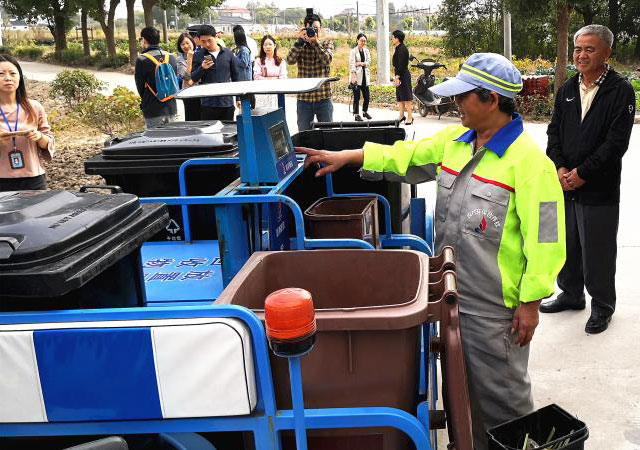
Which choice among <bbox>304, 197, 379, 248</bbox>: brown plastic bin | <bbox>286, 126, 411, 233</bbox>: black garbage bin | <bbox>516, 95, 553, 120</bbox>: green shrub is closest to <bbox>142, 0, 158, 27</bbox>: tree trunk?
<bbox>516, 95, 553, 120</bbox>: green shrub

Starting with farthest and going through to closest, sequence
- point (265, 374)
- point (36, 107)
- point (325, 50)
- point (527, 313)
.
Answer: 1. point (325, 50)
2. point (36, 107)
3. point (527, 313)
4. point (265, 374)

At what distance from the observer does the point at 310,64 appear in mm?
9797

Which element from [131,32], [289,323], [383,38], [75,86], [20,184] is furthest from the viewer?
[131,32]

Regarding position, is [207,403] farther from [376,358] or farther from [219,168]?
[219,168]

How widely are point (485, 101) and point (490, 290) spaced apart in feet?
2.45

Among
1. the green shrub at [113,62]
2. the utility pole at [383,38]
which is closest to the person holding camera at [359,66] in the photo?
the utility pole at [383,38]

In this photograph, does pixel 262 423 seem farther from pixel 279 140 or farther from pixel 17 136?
pixel 17 136

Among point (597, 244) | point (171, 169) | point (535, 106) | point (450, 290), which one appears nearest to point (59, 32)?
point (535, 106)

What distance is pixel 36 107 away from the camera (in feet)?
16.3

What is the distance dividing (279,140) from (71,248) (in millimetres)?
1752

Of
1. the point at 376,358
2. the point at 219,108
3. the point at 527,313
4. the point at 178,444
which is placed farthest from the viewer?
the point at 219,108

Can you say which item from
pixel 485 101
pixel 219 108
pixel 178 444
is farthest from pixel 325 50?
pixel 178 444

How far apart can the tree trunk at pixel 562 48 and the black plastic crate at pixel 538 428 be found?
13911 millimetres

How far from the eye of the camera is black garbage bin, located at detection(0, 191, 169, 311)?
183cm
